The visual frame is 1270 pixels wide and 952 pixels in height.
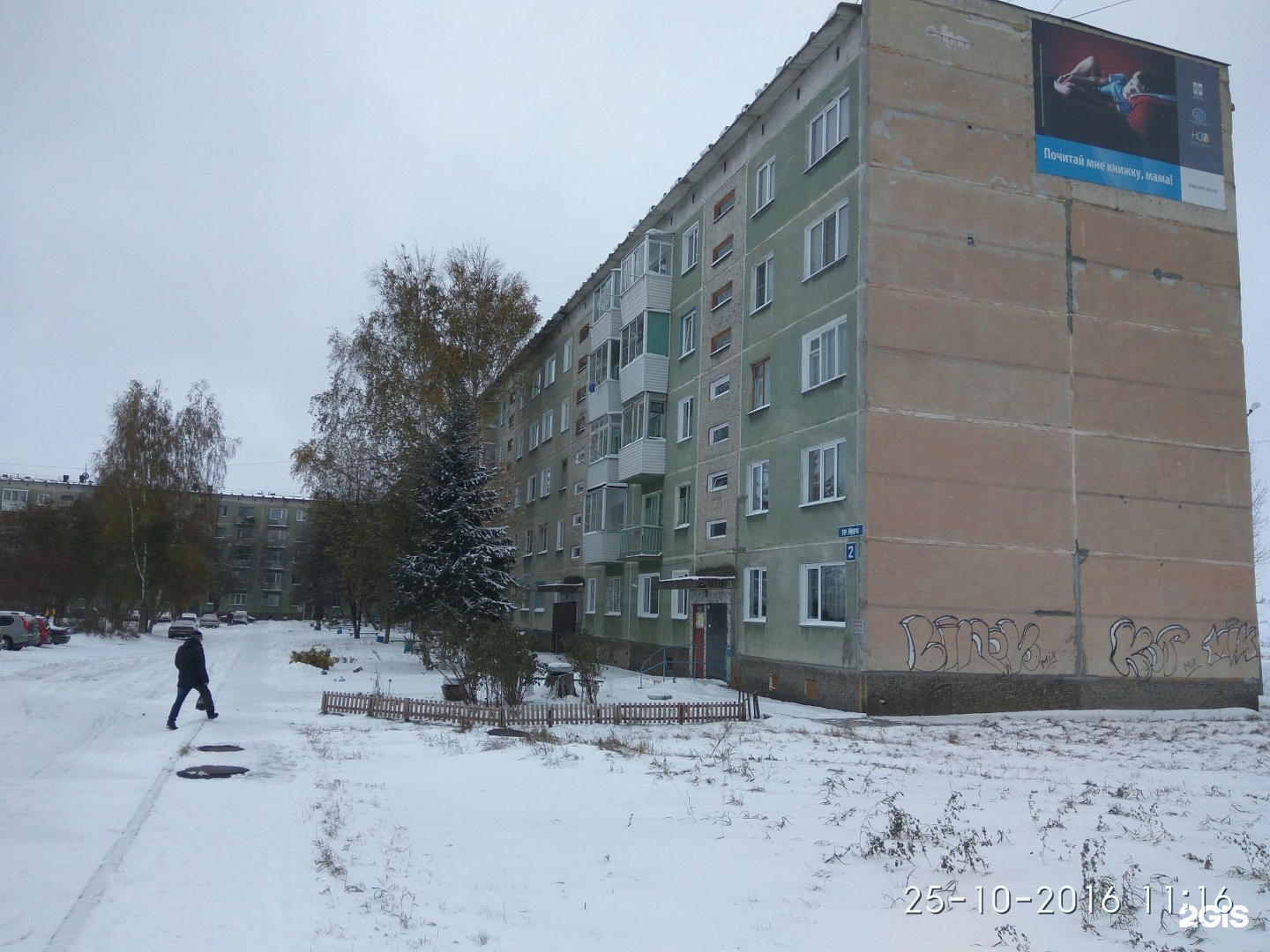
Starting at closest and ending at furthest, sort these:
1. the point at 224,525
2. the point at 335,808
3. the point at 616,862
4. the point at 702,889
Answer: the point at 702,889
the point at 616,862
the point at 335,808
the point at 224,525

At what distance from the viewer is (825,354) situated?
2394 centimetres

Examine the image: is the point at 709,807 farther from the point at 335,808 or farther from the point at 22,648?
the point at 22,648

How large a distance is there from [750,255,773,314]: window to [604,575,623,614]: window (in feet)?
43.6

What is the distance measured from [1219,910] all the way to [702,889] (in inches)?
137

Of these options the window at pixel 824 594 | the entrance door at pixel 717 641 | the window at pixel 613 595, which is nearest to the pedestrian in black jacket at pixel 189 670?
the window at pixel 824 594

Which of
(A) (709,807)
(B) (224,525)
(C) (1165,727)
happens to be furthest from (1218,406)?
(B) (224,525)

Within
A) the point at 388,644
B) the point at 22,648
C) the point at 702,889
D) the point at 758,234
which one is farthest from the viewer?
the point at 388,644

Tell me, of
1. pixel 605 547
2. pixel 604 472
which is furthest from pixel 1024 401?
pixel 605 547

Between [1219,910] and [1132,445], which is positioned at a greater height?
[1132,445]

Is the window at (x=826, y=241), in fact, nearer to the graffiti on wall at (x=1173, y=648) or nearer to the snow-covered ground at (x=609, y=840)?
the graffiti on wall at (x=1173, y=648)

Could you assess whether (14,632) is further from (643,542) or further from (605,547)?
(643,542)

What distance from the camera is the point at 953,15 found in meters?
24.2

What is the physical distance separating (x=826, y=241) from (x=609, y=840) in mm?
18497

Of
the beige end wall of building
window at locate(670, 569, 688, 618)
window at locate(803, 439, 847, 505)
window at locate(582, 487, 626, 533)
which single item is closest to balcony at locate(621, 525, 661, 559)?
window at locate(670, 569, 688, 618)
